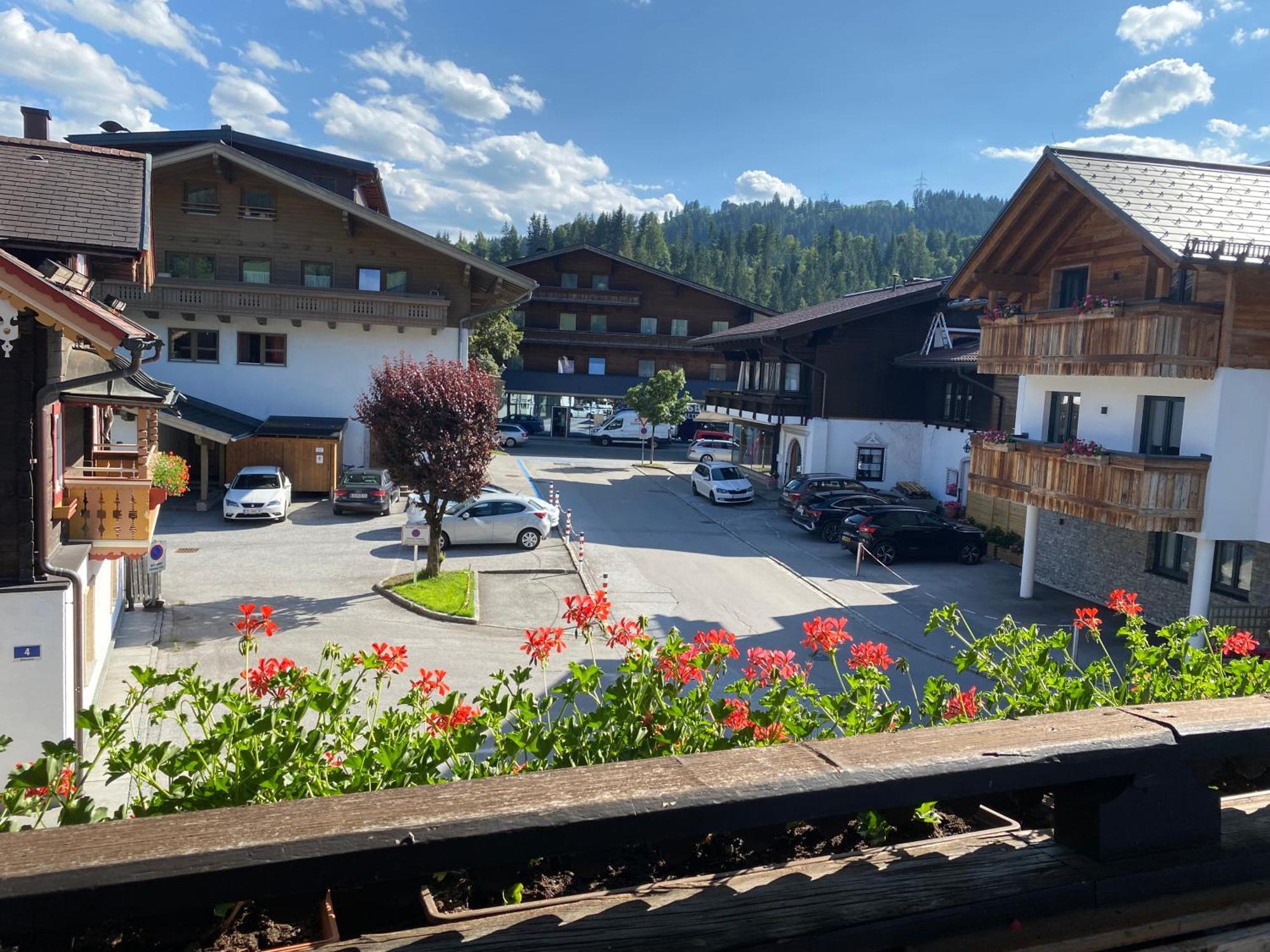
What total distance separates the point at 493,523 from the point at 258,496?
7.34m

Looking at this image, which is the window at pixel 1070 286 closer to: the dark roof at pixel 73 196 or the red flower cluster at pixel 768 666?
the dark roof at pixel 73 196

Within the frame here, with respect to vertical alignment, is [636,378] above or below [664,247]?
below

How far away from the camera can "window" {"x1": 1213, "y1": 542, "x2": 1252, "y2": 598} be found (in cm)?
1897

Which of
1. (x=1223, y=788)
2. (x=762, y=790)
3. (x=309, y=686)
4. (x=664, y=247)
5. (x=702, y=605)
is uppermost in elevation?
(x=664, y=247)

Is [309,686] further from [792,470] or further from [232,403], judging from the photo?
[792,470]

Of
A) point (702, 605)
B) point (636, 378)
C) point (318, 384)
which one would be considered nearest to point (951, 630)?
point (702, 605)

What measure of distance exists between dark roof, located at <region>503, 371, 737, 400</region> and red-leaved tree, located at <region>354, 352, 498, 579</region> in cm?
4067

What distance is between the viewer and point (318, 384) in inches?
1405

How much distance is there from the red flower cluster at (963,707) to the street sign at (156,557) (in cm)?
1470

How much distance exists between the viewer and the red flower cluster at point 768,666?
432 centimetres

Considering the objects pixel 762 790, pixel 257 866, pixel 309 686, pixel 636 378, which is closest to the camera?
pixel 257 866

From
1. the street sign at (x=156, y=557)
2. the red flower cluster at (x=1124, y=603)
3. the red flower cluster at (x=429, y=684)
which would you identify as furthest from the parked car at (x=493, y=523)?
the red flower cluster at (x=429, y=684)

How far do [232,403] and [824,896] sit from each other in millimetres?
36392

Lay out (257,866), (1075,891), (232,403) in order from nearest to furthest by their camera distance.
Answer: (257,866), (1075,891), (232,403)
